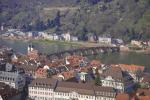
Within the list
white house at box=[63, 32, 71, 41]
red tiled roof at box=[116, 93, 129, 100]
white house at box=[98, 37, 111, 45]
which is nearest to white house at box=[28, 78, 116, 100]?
red tiled roof at box=[116, 93, 129, 100]

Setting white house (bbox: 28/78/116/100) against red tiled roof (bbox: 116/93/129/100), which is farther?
white house (bbox: 28/78/116/100)

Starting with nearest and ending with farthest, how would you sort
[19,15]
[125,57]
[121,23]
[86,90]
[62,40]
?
[86,90]
[125,57]
[62,40]
[121,23]
[19,15]

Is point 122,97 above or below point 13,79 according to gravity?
below

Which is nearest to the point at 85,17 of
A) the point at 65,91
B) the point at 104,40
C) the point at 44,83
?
the point at 104,40

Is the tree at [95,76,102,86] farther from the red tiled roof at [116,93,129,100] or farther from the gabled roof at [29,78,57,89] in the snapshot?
the red tiled roof at [116,93,129,100]

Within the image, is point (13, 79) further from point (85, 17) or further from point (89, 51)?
point (85, 17)

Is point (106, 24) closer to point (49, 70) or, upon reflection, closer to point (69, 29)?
point (69, 29)

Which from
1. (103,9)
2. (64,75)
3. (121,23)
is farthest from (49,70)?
(103,9)

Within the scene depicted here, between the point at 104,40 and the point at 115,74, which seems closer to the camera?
the point at 115,74

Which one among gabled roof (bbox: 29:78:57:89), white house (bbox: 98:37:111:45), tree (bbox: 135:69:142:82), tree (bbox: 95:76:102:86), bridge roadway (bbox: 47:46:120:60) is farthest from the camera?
white house (bbox: 98:37:111:45)
